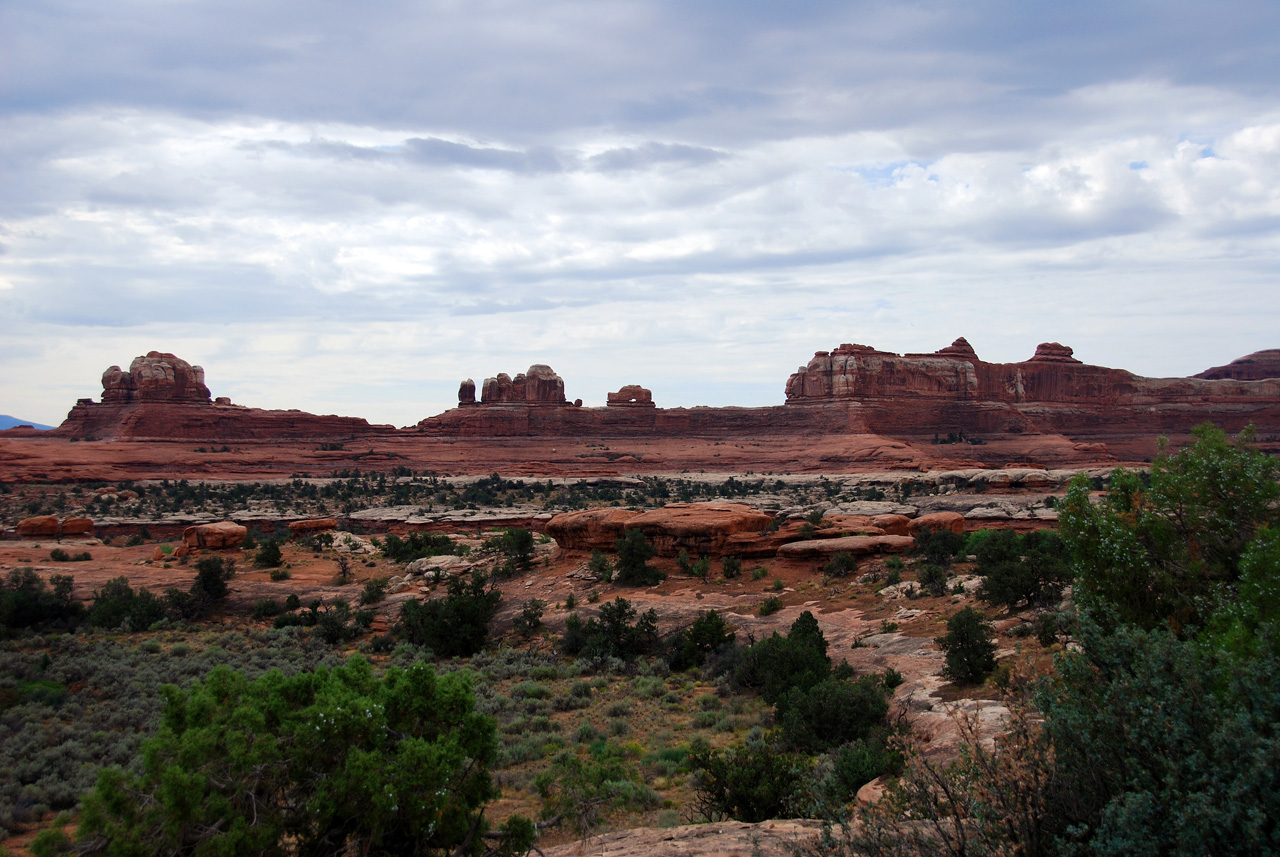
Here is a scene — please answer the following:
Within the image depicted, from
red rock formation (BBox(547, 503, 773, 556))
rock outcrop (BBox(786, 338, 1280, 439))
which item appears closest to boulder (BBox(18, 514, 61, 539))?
red rock formation (BBox(547, 503, 773, 556))

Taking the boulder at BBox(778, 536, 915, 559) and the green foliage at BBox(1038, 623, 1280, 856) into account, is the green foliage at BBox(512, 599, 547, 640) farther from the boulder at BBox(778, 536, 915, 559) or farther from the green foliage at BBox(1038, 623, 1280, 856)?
the green foliage at BBox(1038, 623, 1280, 856)

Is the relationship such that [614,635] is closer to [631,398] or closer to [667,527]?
[667,527]

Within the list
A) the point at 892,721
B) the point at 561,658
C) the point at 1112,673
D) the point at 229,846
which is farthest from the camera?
the point at 561,658

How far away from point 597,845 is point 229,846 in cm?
300

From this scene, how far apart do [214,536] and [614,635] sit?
1837cm

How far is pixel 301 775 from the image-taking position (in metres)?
5.48

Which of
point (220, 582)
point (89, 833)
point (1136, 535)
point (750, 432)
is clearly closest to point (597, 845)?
point (89, 833)

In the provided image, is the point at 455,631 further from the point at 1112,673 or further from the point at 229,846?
the point at 1112,673

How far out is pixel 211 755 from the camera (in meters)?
5.29

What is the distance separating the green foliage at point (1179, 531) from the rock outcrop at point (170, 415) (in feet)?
260

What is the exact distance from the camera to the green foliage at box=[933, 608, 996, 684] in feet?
34.7

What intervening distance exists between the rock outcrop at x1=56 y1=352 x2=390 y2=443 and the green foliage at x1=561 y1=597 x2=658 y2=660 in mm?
67788

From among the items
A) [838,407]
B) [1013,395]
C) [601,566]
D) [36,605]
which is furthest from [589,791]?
[1013,395]

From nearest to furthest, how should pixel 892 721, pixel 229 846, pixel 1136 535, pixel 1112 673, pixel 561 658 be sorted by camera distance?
pixel 1112 673 → pixel 229 846 → pixel 1136 535 → pixel 892 721 → pixel 561 658
